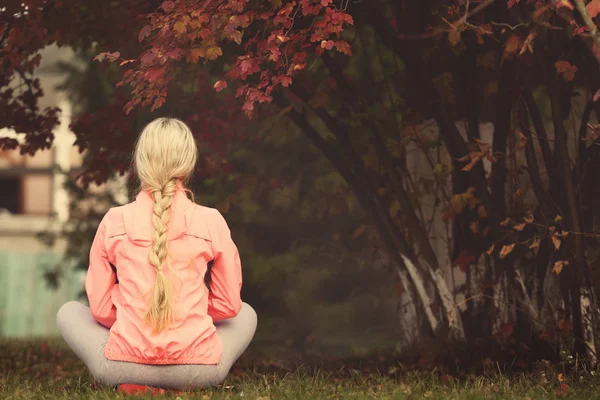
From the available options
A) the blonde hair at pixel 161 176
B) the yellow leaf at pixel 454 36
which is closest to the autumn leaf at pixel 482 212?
the yellow leaf at pixel 454 36

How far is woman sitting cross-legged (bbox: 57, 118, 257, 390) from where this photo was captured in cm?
432

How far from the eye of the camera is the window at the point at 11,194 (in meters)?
18.7

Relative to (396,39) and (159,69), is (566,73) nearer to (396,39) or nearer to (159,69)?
(396,39)

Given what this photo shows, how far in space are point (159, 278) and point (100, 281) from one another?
0.35 m

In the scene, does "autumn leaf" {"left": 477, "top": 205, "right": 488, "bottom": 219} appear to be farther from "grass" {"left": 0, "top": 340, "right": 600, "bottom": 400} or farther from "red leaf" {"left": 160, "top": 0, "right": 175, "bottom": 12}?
"red leaf" {"left": 160, "top": 0, "right": 175, "bottom": 12}

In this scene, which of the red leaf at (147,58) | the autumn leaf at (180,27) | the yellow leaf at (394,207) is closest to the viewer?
the autumn leaf at (180,27)

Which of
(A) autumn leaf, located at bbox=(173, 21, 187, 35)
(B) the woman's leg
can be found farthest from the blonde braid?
(A) autumn leaf, located at bbox=(173, 21, 187, 35)

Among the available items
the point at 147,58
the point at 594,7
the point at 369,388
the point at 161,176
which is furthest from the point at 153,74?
the point at 594,7

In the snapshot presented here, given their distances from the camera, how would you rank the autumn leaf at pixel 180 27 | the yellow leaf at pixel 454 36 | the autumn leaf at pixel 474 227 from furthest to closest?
the autumn leaf at pixel 474 227
the yellow leaf at pixel 454 36
the autumn leaf at pixel 180 27

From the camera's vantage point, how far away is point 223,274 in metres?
4.54

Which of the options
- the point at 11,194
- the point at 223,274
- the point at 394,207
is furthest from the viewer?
the point at 11,194

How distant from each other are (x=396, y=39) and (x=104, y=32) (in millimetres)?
2460

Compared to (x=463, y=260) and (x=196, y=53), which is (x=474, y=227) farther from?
(x=196, y=53)

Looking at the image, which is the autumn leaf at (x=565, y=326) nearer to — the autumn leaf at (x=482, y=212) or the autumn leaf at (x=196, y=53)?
the autumn leaf at (x=482, y=212)
